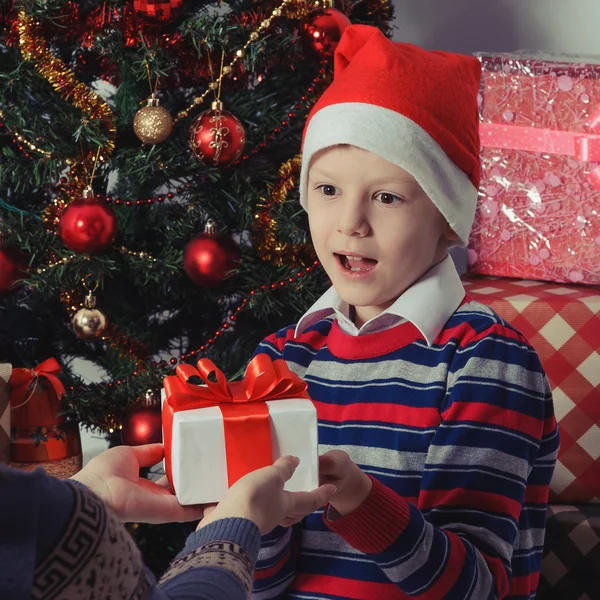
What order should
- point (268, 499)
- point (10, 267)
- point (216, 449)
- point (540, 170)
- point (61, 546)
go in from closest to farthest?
point (61, 546) → point (268, 499) → point (216, 449) → point (10, 267) → point (540, 170)

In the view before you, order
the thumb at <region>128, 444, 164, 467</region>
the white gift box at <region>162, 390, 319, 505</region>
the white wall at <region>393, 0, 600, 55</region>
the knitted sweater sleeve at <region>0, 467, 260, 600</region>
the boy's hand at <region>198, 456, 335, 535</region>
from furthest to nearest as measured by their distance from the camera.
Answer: the white wall at <region>393, 0, 600, 55</region>
the thumb at <region>128, 444, 164, 467</region>
the white gift box at <region>162, 390, 319, 505</region>
the boy's hand at <region>198, 456, 335, 535</region>
the knitted sweater sleeve at <region>0, 467, 260, 600</region>

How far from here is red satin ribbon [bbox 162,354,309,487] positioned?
0.91 meters

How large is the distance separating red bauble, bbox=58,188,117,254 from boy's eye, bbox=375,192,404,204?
629 mm

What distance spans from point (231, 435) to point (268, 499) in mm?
115

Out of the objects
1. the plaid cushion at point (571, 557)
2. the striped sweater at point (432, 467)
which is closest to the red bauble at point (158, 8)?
the striped sweater at point (432, 467)

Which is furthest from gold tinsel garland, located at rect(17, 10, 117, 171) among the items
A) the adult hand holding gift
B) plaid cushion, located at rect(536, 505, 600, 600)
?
plaid cushion, located at rect(536, 505, 600, 600)

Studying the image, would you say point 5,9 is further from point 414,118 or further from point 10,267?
point 414,118

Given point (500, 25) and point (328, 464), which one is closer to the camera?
point (328, 464)

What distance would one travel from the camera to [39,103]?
1.60m

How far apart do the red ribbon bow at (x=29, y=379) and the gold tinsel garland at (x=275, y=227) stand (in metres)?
0.46

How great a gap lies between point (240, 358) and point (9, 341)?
50 cm

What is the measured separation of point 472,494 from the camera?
99 cm

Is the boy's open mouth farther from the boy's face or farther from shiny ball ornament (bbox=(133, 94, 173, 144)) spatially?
shiny ball ornament (bbox=(133, 94, 173, 144))

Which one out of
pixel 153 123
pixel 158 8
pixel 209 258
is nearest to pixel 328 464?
pixel 209 258
